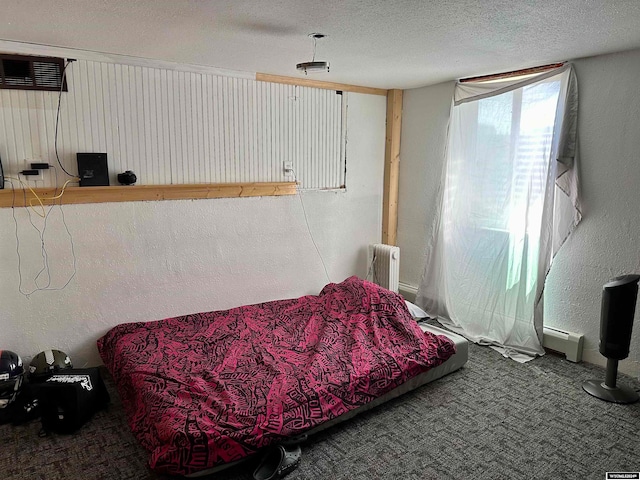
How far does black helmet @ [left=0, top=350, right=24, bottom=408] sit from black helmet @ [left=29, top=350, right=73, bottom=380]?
0.07 m

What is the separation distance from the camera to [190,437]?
6.81 ft

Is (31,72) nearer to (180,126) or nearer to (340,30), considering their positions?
(180,126)

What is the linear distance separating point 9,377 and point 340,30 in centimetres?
265

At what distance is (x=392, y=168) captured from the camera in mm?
4637

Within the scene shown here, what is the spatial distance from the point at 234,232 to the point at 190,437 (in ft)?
6.47

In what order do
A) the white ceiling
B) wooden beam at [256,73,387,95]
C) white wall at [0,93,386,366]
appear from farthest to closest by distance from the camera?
wooden beam at [256,73,387,95] < white wall at [0,93,386,366] < the white ceiling

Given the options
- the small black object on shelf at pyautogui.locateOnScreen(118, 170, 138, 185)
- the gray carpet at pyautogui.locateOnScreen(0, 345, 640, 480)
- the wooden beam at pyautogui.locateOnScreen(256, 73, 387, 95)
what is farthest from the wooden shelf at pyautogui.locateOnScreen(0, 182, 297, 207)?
the gray carpet at pyautogui.locateOnScreen(0, 345, 640, 480)

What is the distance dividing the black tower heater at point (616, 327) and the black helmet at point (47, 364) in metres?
3.28

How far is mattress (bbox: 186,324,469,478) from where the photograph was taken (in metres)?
2.48

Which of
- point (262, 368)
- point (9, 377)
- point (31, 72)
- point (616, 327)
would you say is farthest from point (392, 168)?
point (9, 377)

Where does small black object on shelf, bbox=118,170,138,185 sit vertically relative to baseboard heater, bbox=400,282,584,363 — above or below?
above

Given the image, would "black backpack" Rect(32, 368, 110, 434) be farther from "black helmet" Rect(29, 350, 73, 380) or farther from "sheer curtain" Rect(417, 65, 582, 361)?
"sheer curtain" Rect(417, 65, 582, 361)

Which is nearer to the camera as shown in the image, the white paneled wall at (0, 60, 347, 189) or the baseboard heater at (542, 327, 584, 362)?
the white paneled wall at (0, 60, 347, 189)

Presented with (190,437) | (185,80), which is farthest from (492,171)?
(190,437)
